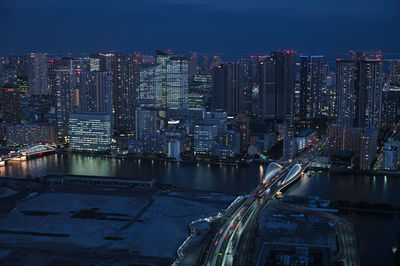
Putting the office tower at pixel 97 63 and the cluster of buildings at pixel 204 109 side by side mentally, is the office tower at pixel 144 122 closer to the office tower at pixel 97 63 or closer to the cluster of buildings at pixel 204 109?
the cluster of buildings at pixel 204 109

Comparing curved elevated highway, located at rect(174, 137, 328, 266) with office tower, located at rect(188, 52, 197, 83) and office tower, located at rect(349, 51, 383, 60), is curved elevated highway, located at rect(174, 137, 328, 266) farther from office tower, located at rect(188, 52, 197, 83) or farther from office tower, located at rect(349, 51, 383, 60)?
office tower, located at rect(188, 52, 197, 83)

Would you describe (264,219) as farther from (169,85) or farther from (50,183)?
(169,85)

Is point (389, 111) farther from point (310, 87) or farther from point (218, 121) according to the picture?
point (218, 121)

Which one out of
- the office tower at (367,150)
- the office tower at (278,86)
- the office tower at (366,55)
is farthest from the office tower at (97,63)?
the office tower at (367,150)

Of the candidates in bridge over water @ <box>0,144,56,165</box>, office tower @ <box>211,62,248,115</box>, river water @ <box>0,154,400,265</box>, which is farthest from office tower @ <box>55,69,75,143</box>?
office tower @ <box>211,62,248,115</box>

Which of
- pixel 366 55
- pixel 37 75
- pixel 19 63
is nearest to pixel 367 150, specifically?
pixel 366 55

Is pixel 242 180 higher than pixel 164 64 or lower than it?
lower

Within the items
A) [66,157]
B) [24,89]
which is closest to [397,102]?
[66,157]
